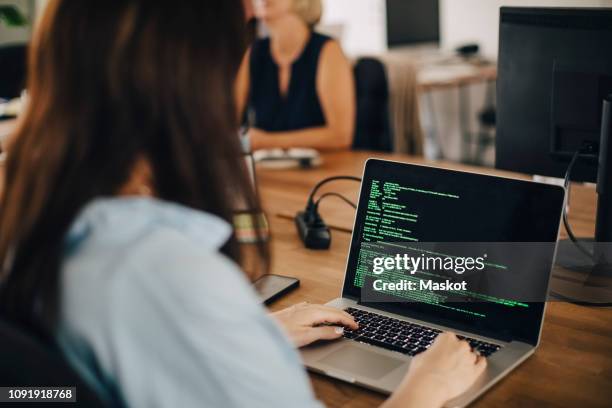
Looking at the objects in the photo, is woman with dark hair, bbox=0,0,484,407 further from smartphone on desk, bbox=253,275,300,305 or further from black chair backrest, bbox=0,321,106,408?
smartphone on desk, bbox=253,275,300,305

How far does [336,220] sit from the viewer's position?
1779 mm

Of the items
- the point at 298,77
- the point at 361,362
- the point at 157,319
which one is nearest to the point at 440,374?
the point at 361,362

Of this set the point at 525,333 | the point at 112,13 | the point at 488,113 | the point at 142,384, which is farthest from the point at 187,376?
the point at 488,113

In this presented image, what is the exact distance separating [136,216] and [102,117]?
3.7 inches

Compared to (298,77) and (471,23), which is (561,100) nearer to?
(298,77)

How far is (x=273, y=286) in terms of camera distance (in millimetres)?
1384

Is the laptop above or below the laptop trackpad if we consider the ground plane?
above

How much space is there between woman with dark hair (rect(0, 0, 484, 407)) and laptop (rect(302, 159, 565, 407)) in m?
0.39

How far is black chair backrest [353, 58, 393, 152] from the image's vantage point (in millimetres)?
3006

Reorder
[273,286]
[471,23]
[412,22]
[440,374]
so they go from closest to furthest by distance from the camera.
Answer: [440,374]
[273,286]
[412,22]
[471,23]

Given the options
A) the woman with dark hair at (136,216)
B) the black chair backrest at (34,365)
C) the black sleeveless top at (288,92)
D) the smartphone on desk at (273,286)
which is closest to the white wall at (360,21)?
the black sleeveless top at (288,92)

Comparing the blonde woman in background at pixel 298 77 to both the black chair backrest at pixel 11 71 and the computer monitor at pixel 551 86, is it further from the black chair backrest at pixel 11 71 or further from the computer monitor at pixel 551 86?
the computer monitor at pixel 551 86

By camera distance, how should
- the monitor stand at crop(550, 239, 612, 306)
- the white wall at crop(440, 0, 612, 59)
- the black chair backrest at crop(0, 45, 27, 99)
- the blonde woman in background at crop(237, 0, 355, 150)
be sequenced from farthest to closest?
the white wall at crop(440, 0, 612, 59), the black chair backrest at crop(0, 45, 27, 99), the blonde woman in background at crop(237, 0, 355, 150), the monitor stand at crop(550, 239, 612, 306)

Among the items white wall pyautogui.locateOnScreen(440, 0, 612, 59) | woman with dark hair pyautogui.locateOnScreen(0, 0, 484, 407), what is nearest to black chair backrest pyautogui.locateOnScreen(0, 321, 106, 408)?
woman with dark hair pyautogui.locateOnScreen(0, 0, 484, 407)
